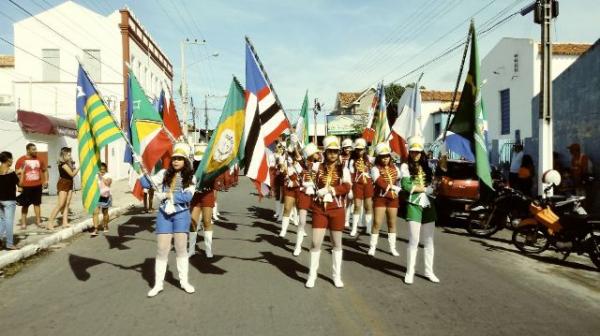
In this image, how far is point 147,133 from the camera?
24.8ft

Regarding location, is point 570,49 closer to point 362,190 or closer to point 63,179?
point 362,190

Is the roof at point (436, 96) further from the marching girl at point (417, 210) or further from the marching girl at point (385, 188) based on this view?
the marching girl at point (417, 210)

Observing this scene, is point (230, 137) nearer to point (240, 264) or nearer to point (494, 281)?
point (240, 264)

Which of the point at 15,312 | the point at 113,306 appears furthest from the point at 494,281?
the point at 15,312

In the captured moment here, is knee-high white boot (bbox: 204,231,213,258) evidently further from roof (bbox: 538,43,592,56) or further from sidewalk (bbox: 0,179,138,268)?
roof (bbox: 538,43,592,56)

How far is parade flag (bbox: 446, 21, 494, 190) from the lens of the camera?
6.39 metres

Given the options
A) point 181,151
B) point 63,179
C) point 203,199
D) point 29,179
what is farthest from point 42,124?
point 181,151

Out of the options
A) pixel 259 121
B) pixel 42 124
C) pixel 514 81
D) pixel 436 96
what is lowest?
pixel 259 121

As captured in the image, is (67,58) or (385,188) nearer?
(385,188)

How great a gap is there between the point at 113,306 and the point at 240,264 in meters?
2.39

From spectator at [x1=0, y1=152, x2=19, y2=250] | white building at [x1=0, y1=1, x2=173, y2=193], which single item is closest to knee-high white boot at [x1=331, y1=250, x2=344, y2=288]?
spectator at [x1=0, y1=152, x2=19, y2=250]

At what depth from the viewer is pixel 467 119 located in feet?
21.7

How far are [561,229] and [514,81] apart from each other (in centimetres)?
1720

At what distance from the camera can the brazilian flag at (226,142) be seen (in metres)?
6.38
